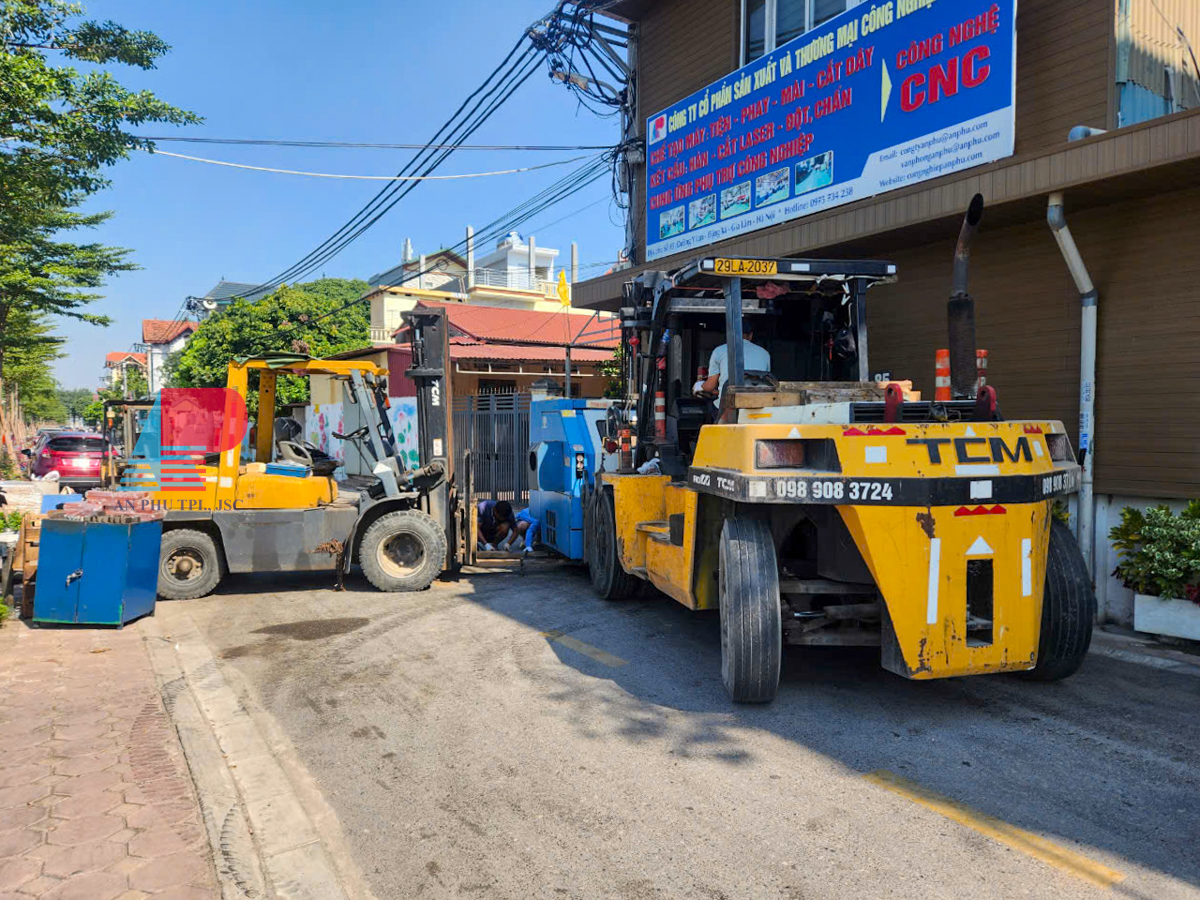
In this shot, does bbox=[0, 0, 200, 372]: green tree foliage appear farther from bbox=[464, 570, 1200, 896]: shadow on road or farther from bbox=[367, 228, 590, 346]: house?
bbox=[367, 228, 590, 346]: house

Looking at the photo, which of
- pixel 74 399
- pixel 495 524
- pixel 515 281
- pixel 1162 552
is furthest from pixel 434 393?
pixel 74 399

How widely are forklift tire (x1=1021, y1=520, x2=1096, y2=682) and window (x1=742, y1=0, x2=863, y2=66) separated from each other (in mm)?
7716

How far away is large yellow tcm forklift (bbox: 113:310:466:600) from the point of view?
28.8 ft

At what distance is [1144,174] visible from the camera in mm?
6516

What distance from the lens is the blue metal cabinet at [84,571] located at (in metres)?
7.18

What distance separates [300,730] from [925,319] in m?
7.63

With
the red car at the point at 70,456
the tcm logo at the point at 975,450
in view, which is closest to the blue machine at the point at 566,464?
the tcm logo at the point at 975,450

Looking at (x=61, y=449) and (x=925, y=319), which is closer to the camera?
(x=925, y=319)

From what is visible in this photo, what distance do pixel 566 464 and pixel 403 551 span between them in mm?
2194

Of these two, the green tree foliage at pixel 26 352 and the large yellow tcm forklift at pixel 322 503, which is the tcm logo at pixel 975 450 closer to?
the large yellow tcm forklift at pixel 322 503

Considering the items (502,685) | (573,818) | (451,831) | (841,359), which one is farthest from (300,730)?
(841,359)

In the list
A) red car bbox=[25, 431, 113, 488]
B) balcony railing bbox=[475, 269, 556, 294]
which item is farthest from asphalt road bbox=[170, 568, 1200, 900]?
balcony railing bbox=[475, 269, 556, 294]

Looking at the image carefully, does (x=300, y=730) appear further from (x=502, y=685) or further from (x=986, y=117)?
(x=986, y=117)

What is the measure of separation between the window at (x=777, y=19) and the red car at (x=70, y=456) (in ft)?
59.9
